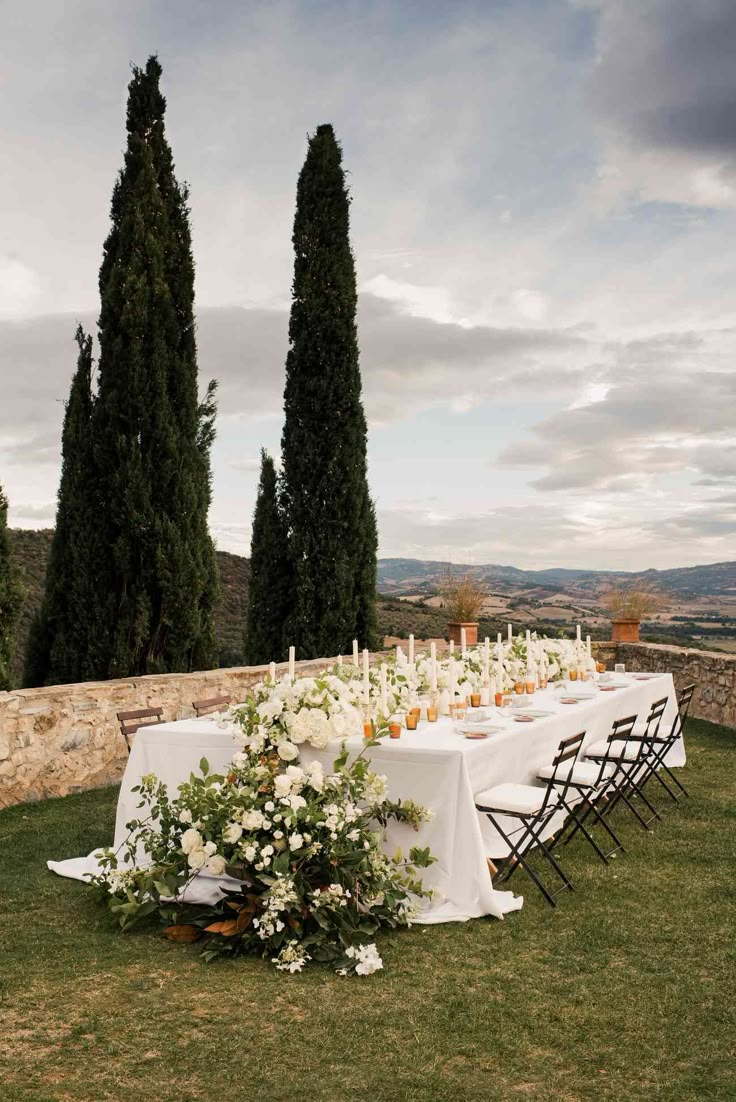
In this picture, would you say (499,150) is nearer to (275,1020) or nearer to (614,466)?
(614,466)

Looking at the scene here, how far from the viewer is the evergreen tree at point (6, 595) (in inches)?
295

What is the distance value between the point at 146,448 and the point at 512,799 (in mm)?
6241

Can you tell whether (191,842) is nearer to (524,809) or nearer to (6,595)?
(524,809)

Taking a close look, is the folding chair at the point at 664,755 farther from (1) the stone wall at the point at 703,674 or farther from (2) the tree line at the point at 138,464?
(2) the tree line at the point at 138,464

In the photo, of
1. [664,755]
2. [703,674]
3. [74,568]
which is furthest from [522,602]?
[664,755]

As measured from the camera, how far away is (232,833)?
12.5 feet

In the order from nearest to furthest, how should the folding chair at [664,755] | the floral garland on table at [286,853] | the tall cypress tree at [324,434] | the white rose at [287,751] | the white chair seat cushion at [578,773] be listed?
the floral garland on table at [286,853], the white rose at [287,751], the white chair seat cushion at [578,773], the folding chair at [664,755], the tall cypress tree at [324,434]

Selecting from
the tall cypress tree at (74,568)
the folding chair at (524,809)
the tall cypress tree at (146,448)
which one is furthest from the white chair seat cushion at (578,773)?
the tall cypress tree at (74,568)

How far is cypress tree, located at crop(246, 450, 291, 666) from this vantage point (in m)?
11.6

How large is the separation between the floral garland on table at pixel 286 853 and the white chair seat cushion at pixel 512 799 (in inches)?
19.2

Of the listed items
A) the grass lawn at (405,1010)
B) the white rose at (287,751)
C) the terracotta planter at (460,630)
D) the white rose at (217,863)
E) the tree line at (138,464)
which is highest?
the tree line at (138,464)

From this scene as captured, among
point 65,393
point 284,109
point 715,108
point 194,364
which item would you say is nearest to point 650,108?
point 715,108

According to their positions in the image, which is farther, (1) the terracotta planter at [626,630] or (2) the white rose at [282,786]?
(1) the terracotta planter at [626,630]

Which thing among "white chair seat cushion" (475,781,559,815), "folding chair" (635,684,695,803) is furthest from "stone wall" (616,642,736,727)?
"white chair seat cushion" (475,781,559,815)
